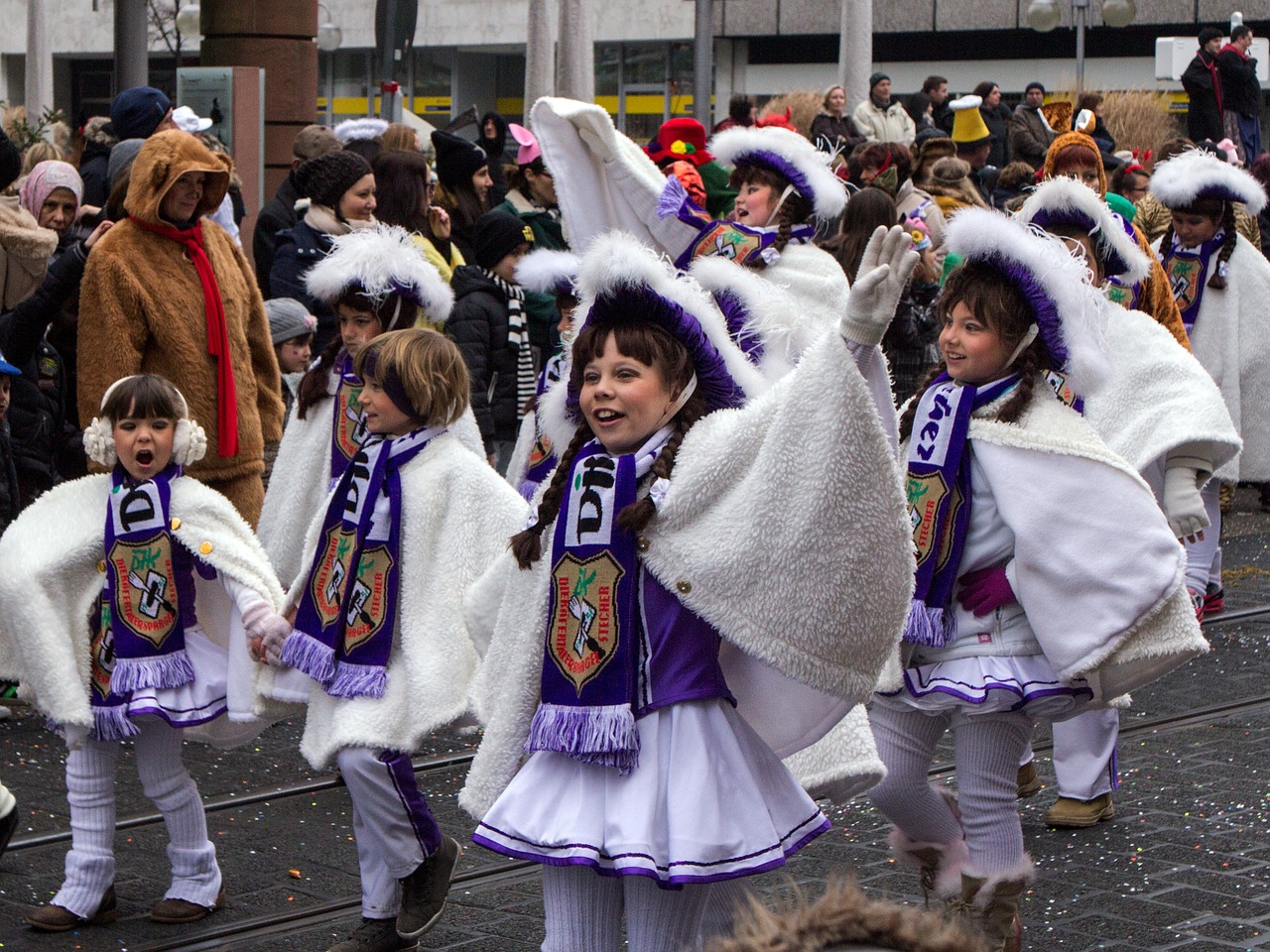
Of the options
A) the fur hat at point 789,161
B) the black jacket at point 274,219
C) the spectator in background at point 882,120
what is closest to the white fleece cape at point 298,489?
the fur hat at point 789,161

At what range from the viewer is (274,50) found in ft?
42.0

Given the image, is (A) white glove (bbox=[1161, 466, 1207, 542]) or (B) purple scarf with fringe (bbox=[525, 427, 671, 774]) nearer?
(B) purple scarf with fringe (bbox=[525, 427, 671, 774])

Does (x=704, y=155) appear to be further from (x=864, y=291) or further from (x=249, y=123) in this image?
(x=864, y=291)

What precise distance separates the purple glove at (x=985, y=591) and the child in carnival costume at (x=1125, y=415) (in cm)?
97

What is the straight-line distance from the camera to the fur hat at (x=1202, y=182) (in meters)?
8.41

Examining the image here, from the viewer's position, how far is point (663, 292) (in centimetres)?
364

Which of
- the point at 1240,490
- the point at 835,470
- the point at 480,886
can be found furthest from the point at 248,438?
the point at 1240,490

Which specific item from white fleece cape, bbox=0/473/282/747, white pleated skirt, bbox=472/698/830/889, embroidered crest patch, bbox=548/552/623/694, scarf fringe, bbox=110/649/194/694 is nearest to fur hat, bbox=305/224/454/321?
white fleece cape, bbox=0/473/282/747

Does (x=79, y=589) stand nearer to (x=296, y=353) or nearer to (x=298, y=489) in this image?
(x=298, y=489)

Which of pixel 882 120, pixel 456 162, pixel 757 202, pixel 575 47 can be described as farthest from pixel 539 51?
pixel 757 202

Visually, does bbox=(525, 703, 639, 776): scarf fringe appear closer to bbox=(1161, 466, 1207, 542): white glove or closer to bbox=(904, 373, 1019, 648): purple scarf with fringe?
bbox=(904, 373, 1019, 648): purple scarf with fringe

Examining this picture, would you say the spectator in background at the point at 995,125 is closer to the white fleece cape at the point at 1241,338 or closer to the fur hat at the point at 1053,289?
the white fleece cape at the point at 1241,338

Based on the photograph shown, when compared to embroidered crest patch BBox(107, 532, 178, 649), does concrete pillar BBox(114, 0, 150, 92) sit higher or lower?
higher

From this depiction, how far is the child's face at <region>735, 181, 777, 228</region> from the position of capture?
7.30 metres
